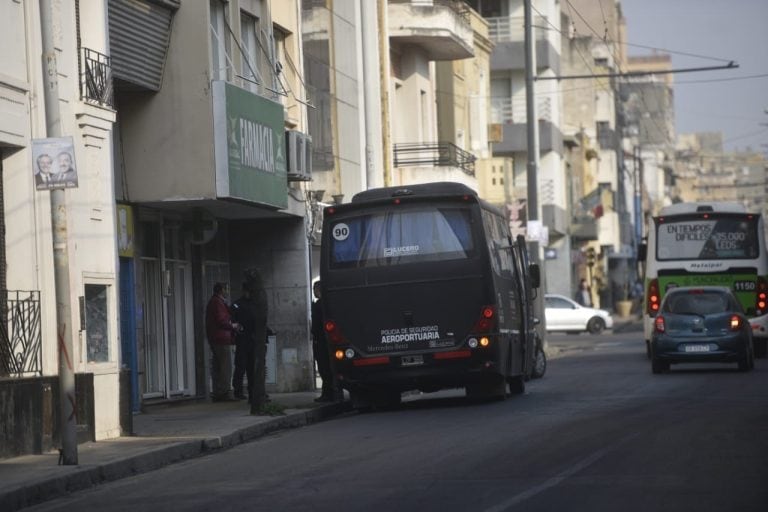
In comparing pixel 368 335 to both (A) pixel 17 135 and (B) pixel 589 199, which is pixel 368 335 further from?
(B) pixel 589 199

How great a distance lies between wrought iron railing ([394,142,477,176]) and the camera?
4150cm

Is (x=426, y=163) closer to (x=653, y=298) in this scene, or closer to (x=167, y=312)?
(x=653, y=298)

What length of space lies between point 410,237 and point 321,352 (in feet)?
11.2

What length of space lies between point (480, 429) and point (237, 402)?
28.7 ft

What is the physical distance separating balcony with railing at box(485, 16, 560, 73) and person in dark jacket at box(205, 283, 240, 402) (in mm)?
41149

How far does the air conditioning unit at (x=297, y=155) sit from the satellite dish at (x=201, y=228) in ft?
6.46

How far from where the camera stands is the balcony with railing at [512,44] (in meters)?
68.1

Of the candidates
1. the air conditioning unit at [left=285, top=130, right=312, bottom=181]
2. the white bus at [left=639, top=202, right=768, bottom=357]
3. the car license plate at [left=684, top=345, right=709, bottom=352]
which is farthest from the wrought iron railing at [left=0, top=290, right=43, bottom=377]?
the white bus at [left=639, top=202, right=768, bottom=357]

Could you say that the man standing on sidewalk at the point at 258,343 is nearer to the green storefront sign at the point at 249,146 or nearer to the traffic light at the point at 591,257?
the green storefront sign at the point at 249,146

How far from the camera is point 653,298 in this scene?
38969 millimetres

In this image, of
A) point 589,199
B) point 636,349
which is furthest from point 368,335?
point 589,199


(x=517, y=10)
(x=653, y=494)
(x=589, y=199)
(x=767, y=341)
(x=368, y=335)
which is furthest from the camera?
(x=589, y=199)

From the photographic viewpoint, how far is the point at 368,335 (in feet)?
78.5

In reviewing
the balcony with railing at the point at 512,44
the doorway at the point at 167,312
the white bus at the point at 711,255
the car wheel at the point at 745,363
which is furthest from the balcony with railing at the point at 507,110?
the doorway at the point at 167,312
